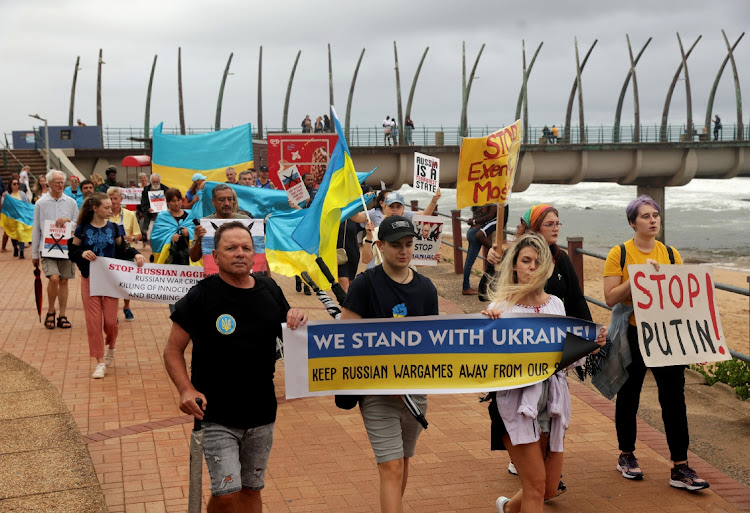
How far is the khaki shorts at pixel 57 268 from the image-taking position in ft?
37.2

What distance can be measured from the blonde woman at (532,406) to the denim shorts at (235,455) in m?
1.28

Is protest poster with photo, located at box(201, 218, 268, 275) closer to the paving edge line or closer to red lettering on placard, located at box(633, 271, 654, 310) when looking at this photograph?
the paving edge line

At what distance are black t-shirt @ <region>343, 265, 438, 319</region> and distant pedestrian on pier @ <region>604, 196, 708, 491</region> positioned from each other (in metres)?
1.54

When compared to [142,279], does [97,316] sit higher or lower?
lower

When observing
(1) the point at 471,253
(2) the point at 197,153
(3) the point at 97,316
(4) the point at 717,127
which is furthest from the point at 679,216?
(3) the point at 97,316

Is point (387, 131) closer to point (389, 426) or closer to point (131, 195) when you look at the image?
point (131, 195)

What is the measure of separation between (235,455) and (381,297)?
111 cm

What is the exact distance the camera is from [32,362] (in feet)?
31.9

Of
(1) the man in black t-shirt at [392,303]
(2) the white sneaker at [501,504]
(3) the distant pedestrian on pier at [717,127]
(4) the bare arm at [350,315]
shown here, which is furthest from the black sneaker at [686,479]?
(3) the distant pedestrian on pier at [717,127]

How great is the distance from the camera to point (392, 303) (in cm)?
490

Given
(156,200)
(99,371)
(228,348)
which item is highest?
(156,200)

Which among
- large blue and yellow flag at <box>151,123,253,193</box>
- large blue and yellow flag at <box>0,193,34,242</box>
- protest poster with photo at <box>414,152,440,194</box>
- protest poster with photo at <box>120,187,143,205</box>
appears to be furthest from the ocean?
protest poster with photo at <box>414,152,440,194</box>

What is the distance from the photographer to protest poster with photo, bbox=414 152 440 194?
1334 cm

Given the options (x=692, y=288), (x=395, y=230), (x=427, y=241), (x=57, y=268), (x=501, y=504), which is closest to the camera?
(x=395, y=230)
